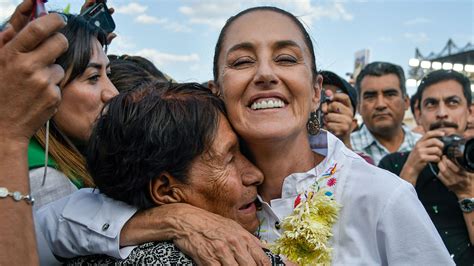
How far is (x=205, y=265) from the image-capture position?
145cm

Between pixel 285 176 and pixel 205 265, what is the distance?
64 cm

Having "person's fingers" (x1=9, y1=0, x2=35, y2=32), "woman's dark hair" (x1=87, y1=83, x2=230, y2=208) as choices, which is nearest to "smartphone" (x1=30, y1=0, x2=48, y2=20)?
"person's fingers" (x1=9, y1=0, x2=35, y2=32)

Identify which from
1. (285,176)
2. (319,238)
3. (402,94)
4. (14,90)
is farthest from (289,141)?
(402,94)

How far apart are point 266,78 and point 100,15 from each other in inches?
44.1

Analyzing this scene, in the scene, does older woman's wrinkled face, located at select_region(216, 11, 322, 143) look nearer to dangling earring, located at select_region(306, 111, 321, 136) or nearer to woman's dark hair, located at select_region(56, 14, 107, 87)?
dangling earring, located at select_region(306, 111, 321, 136)

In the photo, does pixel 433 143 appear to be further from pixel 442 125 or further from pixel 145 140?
pixel 145 140

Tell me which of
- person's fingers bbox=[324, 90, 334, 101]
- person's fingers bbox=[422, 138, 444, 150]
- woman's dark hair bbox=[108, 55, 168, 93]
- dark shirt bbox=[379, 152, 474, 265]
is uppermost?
woman's dark hair bbox=[108, 55, 168, 93]

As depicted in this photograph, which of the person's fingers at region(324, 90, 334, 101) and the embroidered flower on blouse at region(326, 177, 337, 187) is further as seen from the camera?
the person's fingers at region(324, 90, 334, 101)

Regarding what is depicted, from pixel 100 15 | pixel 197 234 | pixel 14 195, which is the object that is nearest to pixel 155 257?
pixel 197 234

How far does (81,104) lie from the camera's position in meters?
2.36

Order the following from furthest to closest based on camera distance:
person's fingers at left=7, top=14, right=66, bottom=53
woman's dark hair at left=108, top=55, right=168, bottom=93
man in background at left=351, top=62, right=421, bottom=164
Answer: man in background at left=351, top=62, right=421, bottom=164, woman's dark hair at left=108, top=55, right=168, bottom=93, person's fingers at left=7, top=14, right=66, bottom=53

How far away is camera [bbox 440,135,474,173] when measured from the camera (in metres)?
3.04

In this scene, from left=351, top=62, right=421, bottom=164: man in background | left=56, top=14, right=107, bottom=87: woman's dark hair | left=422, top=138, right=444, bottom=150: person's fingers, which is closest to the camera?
left=56, top=14, right=107, bottom=87: woman's dark hair

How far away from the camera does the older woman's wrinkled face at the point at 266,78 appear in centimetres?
181
